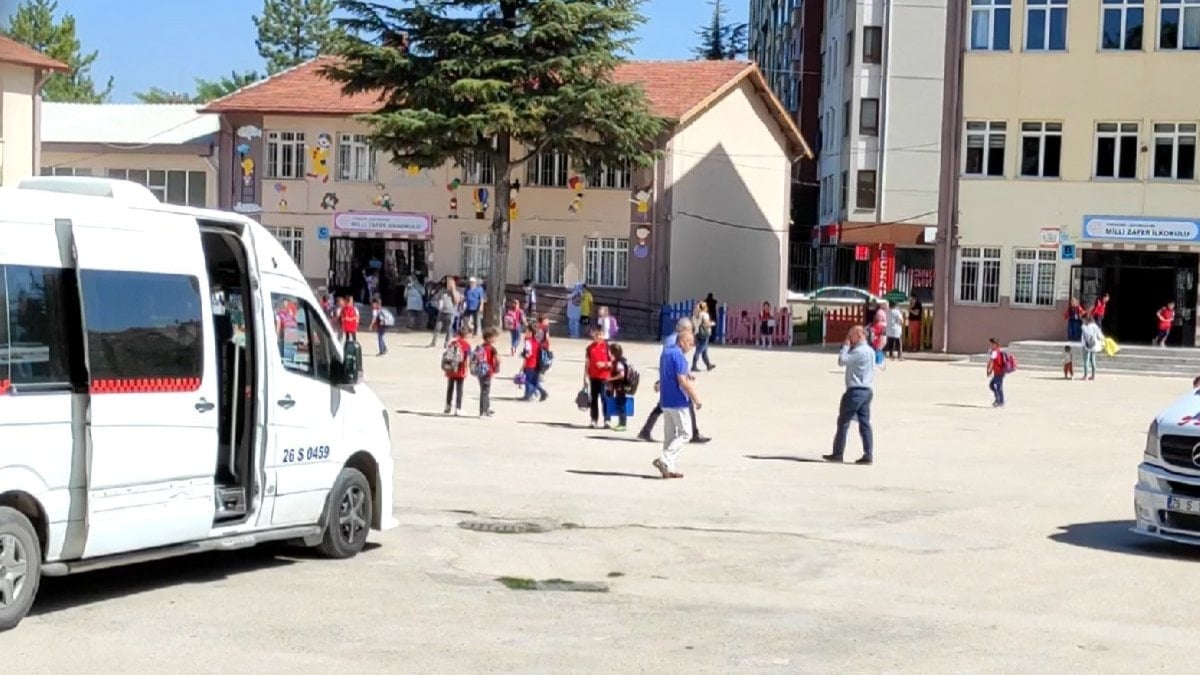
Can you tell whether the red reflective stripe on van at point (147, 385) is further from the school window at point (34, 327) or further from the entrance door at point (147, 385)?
the school window at point (34, 327)

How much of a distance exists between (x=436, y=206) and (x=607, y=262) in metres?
6.08

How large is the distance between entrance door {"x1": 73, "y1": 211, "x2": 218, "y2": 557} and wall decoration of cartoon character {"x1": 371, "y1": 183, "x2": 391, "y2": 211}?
44784 millimetres

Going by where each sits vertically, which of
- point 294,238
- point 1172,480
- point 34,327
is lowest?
point 1172,480

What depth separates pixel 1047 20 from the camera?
4784 cm

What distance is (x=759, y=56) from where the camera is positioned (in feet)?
350

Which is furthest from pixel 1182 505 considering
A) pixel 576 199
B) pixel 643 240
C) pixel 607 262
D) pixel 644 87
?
pixel 644 87

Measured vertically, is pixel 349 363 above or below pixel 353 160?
below

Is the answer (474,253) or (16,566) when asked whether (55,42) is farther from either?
(16,566)

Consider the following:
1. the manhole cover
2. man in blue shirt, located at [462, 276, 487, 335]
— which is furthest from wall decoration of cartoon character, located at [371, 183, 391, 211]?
the manhole cover

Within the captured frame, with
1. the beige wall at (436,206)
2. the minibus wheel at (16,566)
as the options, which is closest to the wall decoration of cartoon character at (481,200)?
the beige wall at (436,206)

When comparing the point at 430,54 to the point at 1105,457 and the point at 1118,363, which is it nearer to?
the point at 1118,363

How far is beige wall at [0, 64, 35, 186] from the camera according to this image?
4119cm

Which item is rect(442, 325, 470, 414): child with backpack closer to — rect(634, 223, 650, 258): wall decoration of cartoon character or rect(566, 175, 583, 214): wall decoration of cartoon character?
rect(634, 223, 650, 258): wall decoration of cartoon character

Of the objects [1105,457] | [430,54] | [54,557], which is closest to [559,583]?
[54,557]
